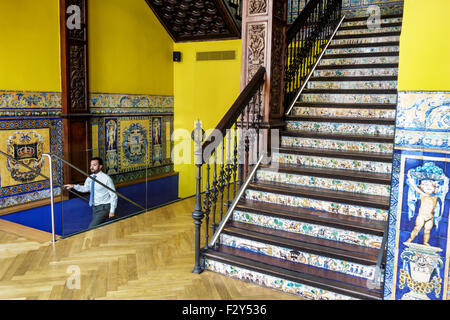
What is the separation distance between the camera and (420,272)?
2.59 m

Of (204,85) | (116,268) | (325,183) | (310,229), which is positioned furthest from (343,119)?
(204,85)

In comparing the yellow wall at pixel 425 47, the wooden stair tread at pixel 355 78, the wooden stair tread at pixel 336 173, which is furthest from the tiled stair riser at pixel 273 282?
the wooden stair tread at pixel 355 78

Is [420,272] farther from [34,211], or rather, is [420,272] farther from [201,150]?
[34,211]

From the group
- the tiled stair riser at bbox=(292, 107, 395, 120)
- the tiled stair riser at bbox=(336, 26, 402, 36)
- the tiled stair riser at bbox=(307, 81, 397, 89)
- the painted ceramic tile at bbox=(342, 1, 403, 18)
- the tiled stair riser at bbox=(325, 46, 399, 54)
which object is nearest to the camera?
the tiled stair riser at bbox=(292, 107, 395, 120)

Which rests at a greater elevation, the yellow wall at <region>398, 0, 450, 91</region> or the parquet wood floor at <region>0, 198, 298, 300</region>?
the yellow wall at <region>398, 0, 450, 91</region>

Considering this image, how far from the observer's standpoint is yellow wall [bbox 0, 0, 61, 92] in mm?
5223

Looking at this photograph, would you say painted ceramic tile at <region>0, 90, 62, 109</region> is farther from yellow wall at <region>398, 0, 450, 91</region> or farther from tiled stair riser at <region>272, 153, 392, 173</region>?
yellow wall at <region>398, 0, 450, 91</region>

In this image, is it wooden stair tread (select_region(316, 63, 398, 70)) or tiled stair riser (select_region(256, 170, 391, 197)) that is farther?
wooden stair tread (select_region(316, 63, 398, 70))

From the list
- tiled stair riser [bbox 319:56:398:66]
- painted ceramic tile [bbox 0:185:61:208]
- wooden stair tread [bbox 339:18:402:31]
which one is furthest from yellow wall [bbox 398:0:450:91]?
painted ceramic tile [bbox 0:185:61:208]

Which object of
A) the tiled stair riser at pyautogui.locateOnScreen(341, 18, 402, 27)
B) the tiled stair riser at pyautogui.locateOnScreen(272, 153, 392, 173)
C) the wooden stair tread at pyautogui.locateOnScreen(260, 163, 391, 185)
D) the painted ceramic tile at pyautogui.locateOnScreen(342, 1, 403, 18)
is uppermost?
the painted ceramic tile at pyautogui.locateOnScreen(342, 1, 403, 18)

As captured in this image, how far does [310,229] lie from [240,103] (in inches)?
53.2

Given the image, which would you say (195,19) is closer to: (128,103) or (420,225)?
(128,103)

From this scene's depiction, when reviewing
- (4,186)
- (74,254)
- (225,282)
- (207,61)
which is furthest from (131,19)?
(225,282)

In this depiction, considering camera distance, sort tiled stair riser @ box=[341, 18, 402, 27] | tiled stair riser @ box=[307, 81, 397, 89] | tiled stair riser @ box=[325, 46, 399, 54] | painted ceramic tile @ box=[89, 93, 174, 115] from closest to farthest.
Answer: tiled stair riser @ box=[307, 81, 397, 89], tiled stair riser @ box=[325, 46, 399, 54], tiled stair riser @ box=[341, 18, 402, 27], painted ceramic tile @ box=[89, 93, 174, 115]
